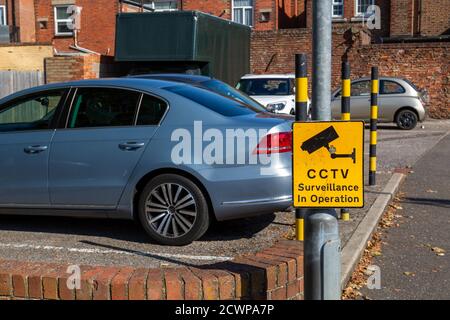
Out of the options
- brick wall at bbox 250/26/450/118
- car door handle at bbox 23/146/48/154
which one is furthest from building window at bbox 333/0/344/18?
car door handle at bbox 23/146/48/154

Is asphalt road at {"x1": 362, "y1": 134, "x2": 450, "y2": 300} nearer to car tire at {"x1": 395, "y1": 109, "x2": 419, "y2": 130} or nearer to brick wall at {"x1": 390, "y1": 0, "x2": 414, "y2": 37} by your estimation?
car tire at {"x1": 395, "y1": 109, "x2": 419, "y2": 130}

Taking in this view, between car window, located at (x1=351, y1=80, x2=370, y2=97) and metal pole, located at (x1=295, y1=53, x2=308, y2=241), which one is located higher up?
metal pole, located at (x1=295, y1=53, x2=308, y2=241)

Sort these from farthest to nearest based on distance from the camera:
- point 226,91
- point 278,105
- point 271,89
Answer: point 271,89 < point 278,105 < point 226,91

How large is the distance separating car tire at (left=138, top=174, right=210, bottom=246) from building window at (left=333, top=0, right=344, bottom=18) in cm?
2249

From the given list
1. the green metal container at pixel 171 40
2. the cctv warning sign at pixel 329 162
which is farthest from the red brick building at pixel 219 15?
the cctv warning sign at pixel 329 162

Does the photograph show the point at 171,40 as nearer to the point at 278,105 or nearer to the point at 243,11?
the point at 278,105

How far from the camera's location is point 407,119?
697 inches

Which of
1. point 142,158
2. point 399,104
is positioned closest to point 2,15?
point 399,104

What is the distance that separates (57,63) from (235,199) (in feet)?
47.1

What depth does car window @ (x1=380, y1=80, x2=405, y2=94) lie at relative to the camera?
17.7m

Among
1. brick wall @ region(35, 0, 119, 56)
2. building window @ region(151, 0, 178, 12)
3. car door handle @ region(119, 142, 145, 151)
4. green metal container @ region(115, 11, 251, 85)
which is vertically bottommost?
car door handle @ region(119, 142, 145, 151)

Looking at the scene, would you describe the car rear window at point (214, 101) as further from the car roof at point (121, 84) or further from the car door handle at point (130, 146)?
the car door handle at point (130, 146)

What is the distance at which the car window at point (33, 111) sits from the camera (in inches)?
236

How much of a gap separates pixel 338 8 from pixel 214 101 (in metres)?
22.1
